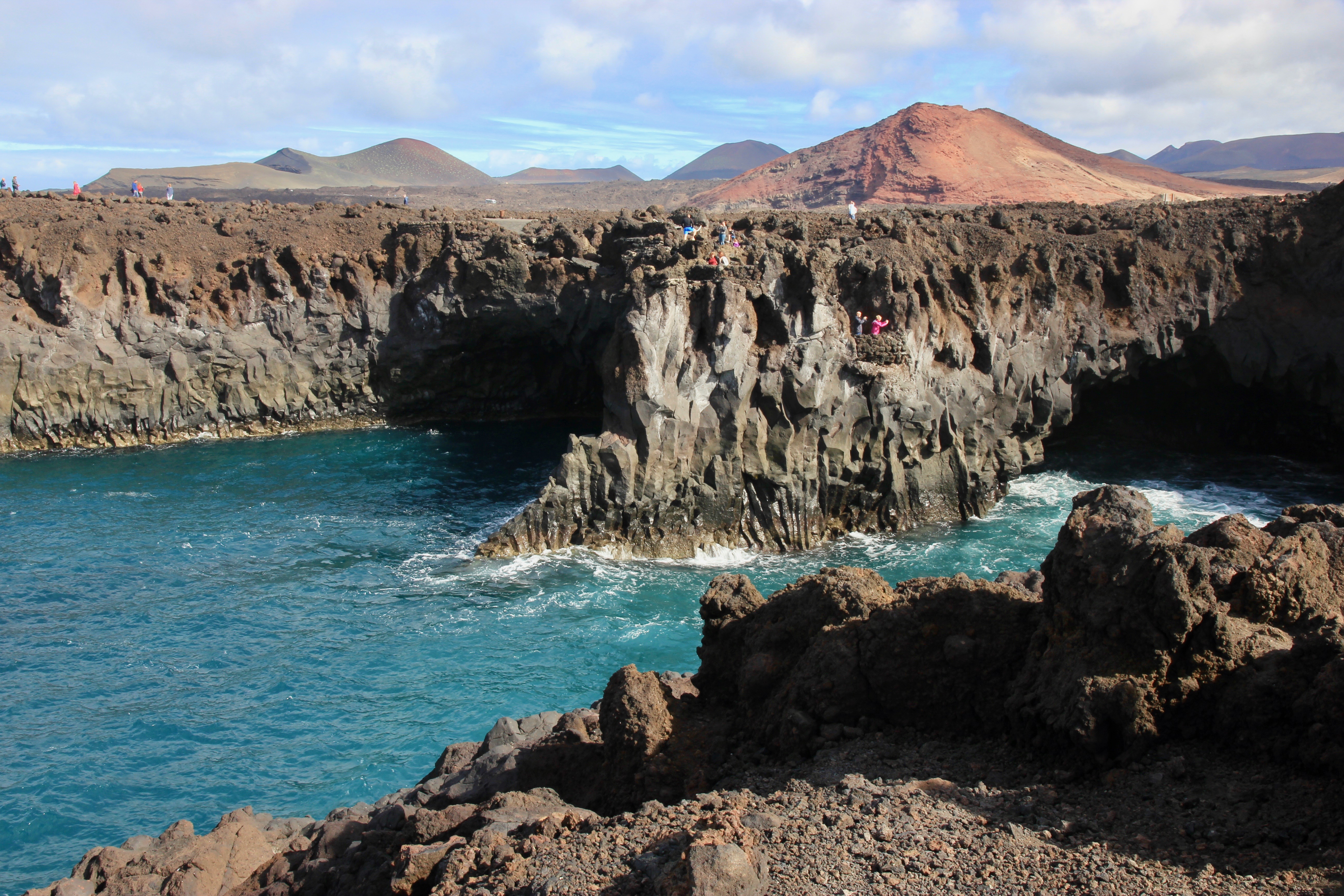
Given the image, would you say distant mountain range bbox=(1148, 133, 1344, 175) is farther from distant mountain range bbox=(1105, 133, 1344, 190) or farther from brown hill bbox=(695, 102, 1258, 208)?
brown hill bbox=(695, 102, 1258, 208)

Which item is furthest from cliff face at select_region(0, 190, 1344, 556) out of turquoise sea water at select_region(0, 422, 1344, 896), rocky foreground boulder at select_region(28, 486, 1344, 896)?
rocky foreground boulder at select_region(28, 486, 1344, 896)

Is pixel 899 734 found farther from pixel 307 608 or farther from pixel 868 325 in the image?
pixel 868 325

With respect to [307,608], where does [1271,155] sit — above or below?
above

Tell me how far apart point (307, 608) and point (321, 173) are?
11948cm

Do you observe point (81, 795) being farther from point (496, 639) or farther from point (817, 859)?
point (817, 859)

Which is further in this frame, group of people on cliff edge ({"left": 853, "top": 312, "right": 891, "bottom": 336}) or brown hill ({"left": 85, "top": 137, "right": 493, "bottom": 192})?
brown hill ({"left": 85, "top": 137, "right": 493, "bottom": 192})

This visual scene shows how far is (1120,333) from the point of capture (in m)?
34.4

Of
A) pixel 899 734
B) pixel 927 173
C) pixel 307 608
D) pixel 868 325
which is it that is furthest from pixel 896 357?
pixel 927 173

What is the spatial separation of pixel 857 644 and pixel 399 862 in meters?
5.63

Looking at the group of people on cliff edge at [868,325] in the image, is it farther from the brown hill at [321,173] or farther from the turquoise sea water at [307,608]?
the brown hill at [321,173]

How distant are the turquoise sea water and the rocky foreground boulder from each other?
221 inches

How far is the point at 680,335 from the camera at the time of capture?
29.6 m

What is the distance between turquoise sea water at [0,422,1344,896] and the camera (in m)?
17.3

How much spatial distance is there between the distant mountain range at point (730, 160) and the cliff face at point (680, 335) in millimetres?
120161
